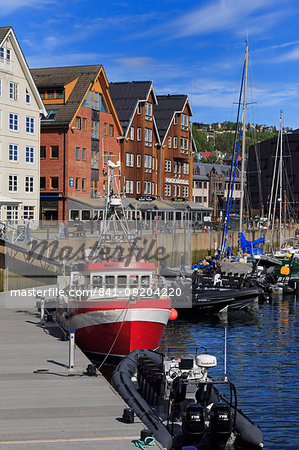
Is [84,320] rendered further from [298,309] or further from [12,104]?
[12,104]

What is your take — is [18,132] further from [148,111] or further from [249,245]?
[148,111]

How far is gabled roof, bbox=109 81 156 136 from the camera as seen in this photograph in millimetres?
80500

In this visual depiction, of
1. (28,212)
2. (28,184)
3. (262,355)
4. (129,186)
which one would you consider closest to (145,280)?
(262,355)

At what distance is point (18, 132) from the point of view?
6103 cm

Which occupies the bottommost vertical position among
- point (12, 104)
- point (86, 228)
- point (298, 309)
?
point (298, 309)

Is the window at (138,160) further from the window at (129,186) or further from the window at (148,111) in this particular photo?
the window at (148,111)

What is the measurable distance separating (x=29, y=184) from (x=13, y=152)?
3.73 m

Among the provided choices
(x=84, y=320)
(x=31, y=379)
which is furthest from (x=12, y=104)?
(x=31, y=379)

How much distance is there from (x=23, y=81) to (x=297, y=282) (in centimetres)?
3092

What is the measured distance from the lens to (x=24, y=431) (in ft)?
48.6

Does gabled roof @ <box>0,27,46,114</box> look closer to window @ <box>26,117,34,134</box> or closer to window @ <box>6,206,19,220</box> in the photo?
window @ <box>26,117,34,134</box>

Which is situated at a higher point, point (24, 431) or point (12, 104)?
point (12, 104)

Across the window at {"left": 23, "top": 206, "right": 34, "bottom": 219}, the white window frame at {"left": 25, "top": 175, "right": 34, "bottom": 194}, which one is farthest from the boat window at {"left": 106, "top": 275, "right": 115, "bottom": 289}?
the white window frame at {"left": 25, "top": 175, "right": 34, "bottom": 194}

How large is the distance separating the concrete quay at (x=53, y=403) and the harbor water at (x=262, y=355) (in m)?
5.16
